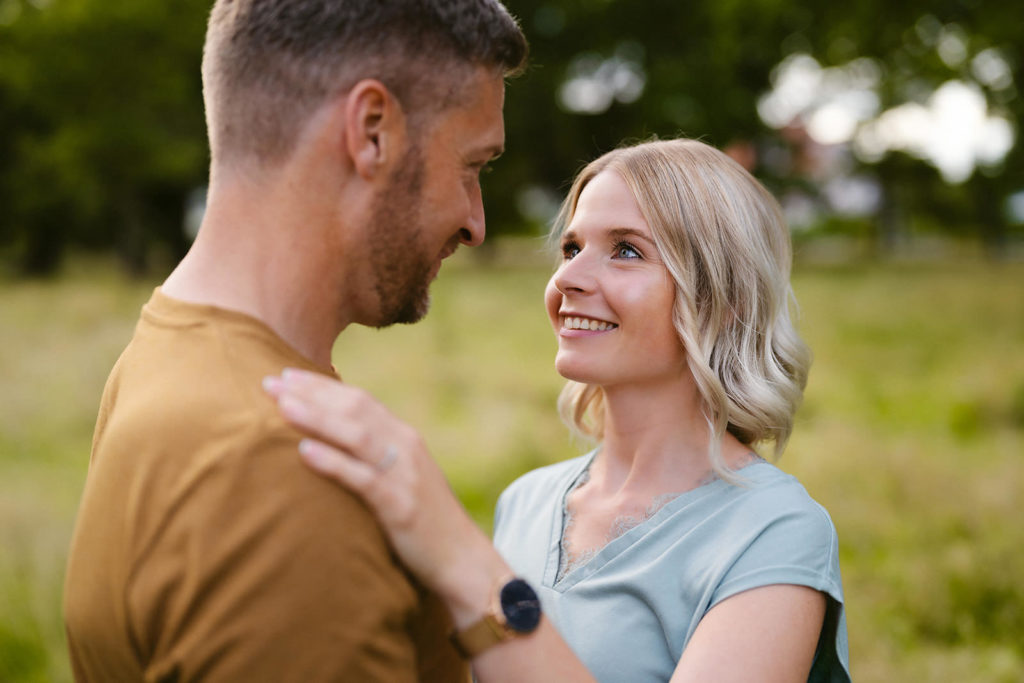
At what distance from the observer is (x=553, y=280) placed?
2.69 m

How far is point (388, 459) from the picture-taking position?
1364mm

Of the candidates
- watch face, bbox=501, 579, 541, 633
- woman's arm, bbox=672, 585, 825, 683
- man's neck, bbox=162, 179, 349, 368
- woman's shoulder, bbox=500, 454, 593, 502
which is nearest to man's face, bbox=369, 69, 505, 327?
man's neck, bbox=162, 179, 349, 368

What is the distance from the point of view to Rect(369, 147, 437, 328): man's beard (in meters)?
1.51

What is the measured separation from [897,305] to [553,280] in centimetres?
1401

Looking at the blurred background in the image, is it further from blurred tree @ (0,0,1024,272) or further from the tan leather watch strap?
the tan leather watch strap

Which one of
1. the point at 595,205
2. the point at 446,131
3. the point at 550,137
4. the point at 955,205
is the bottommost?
the point at 955,205

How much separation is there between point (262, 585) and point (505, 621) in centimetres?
45

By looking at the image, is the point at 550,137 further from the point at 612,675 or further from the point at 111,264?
the point at 612,675

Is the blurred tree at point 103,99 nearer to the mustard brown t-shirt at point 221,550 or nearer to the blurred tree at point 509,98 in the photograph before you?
the blurred tree at point 509,98

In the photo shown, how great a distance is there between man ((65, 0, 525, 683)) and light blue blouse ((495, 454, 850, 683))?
0.61 meters

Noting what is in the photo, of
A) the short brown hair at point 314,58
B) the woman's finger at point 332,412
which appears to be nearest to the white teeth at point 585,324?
the short brown hair at point 314,58

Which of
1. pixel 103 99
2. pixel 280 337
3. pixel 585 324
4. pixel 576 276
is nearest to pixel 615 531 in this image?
pixel 585 324

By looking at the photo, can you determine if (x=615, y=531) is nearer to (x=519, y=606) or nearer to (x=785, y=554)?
(x=785, y=554)

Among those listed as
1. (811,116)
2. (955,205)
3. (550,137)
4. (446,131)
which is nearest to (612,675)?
(446,131)
